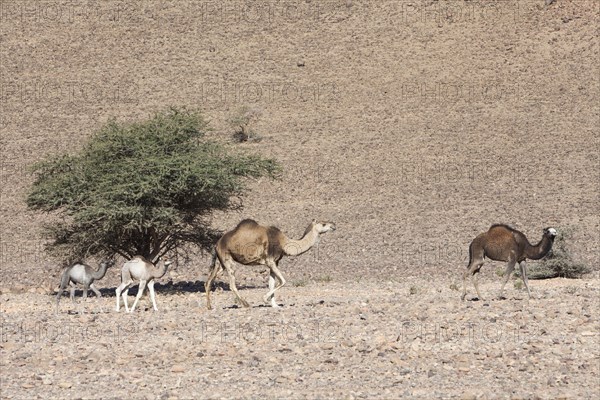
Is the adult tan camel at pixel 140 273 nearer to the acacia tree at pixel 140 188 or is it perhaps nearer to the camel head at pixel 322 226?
the camel head at pixel 322 226

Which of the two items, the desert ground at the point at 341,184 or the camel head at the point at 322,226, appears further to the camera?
the camel head at the point at 322,226

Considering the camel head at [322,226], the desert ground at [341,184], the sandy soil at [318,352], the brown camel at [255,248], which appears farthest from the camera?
the camel head at [322,226]

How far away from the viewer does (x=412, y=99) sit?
177ft

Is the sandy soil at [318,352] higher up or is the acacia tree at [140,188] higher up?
the acacia tree at [140,188]

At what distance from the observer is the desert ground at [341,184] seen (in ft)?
50.9

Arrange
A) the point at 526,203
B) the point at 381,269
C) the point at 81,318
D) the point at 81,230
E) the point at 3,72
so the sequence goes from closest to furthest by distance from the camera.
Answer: the point at 81,318
the point at 81,230
the point at 381,269
the point at 526,203
the point at 3,72

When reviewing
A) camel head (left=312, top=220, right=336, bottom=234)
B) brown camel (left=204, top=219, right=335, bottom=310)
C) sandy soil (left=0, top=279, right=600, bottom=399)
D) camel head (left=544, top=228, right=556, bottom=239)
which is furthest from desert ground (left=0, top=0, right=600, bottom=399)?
camel head (left=312, top=220, right=336, bottom=234)

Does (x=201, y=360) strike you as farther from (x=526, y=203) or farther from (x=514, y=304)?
(x=526, y=203)

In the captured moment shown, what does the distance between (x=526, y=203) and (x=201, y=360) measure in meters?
29.2

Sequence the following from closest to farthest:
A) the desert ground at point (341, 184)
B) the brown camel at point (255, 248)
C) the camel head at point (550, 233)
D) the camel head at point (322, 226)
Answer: the desert ground at point (341, 184)
the brown camel at point (255, 248)
the camel head at point (322, 226)
the camel head at point (550, 233)

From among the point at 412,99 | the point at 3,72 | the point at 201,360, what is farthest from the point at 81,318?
the point at 3,72

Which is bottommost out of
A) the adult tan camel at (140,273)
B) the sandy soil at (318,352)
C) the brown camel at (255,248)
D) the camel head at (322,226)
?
Answer: the sandy soil at (318,352)

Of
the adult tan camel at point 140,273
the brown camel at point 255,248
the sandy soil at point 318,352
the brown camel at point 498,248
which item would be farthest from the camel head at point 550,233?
the adult tan camel at point 140,273

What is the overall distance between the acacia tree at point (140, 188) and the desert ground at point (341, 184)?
1660 mm
